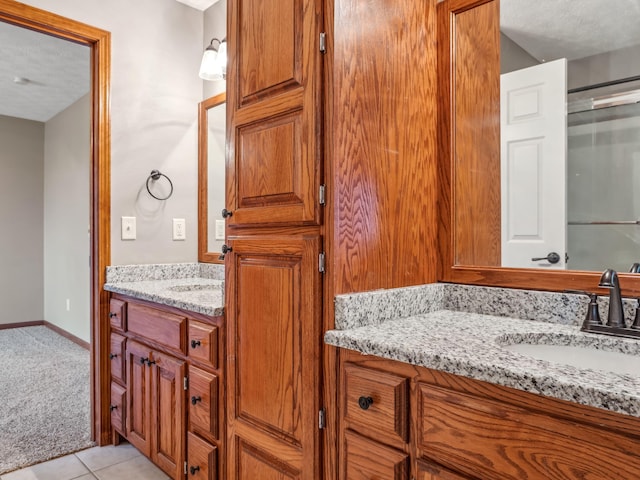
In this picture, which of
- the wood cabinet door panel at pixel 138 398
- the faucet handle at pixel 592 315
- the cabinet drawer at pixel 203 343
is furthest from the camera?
the wood cabinet door panel at pixel 138 398

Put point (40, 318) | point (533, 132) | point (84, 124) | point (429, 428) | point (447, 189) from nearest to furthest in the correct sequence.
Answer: point (429, 428)
point (533, 132)
point (447, 189)
point (84, 124)
point (40, 318)

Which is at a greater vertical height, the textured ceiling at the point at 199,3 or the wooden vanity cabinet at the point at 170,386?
the textured ceiling at the point at 199,3

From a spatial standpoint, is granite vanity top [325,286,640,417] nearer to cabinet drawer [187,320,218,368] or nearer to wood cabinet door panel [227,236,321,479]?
wood cabinet door panel [227,236,321,479]

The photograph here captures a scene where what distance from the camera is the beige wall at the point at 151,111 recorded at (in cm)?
230

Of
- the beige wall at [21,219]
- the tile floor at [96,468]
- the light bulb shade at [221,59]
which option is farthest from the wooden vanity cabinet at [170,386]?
the beige wall at [21,219]

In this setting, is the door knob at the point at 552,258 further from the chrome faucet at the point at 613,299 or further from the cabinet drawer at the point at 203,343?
the cabinet drawer at the point at 203,343

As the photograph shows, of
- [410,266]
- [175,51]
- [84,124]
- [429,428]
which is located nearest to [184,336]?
[410,266]

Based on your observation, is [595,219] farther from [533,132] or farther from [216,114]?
[216,114]

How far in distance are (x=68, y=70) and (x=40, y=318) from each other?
306 cm

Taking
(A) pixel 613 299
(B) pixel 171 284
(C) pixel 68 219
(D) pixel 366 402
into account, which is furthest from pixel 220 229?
(C) pixel 68 219

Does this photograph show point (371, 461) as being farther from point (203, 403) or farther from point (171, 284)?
point (171, 284)

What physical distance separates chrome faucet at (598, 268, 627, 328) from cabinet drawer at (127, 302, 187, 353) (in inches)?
55.8

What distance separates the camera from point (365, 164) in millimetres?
1238

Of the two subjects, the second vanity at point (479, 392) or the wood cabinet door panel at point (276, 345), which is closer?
the second vanity at point (479, 392)
